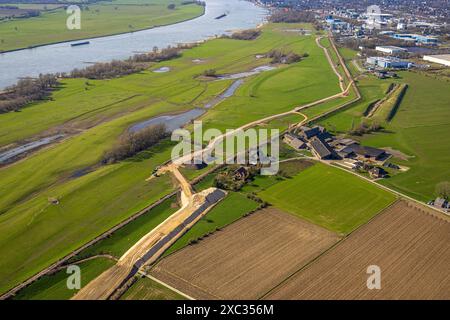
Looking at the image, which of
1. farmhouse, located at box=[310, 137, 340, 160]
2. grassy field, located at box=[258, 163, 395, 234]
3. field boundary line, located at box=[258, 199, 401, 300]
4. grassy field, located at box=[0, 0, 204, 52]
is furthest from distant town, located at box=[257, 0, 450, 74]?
grassy field, located at box=[0, 0, 204, 52]

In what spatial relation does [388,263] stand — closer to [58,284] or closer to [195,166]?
[195,166]

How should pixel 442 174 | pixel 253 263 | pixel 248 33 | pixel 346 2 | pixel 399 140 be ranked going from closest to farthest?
pixel 253 263
pixel 442 174
pixel 399 140
pixel 248 33
pixel 346 2

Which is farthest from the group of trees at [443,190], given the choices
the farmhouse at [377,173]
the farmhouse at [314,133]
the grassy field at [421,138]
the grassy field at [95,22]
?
the grassy field at [95,22]

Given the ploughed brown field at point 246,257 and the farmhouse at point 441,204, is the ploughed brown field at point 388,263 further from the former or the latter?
the ploughed brown field at point 246,257

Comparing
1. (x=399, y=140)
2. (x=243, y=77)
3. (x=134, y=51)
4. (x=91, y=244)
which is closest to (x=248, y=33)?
(x=134, y=51)

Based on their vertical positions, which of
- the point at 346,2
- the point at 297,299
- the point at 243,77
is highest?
the point at 346,2

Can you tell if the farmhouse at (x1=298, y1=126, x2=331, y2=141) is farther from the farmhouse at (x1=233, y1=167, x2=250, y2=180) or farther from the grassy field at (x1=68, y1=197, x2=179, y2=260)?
the grassy field at (x1=68, y1=197, x2=179, y2=260)

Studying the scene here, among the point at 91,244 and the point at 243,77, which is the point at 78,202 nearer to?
the point at 91,244
